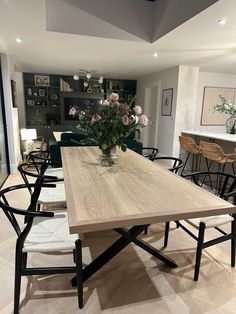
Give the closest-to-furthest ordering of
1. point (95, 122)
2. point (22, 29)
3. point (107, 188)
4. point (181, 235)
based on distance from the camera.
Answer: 1. point (107, 188)
2. point (95, 122)
3. point (181, 235)
4. point (22, 29)

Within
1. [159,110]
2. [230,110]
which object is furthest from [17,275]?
[159,110]

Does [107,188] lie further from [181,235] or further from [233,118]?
[233,118]

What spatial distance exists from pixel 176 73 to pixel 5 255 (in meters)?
4.90

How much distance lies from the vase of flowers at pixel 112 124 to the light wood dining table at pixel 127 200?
250 millimetres

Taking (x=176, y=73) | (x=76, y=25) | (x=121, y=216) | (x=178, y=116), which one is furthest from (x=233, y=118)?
(x=121, y=216)

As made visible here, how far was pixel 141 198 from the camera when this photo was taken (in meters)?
1.30

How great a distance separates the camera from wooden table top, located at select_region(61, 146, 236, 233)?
1071mm

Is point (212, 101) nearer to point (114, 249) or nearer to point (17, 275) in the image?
point (114, 249)

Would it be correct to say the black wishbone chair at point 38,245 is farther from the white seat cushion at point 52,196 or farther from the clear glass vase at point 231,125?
the clear glass vase at point 231,125

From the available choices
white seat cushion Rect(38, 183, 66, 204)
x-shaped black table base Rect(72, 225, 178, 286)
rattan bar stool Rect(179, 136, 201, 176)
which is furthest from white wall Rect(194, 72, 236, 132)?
x-shaped black table base Rect(72, 225, 178, 286)

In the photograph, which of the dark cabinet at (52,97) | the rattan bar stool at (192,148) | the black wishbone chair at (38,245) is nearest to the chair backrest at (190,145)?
the rattan bar stool at (192,148)

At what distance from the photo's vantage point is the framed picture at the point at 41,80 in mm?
6862

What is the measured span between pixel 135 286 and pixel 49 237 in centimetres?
78

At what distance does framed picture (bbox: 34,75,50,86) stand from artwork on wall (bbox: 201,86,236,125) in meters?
4.75
